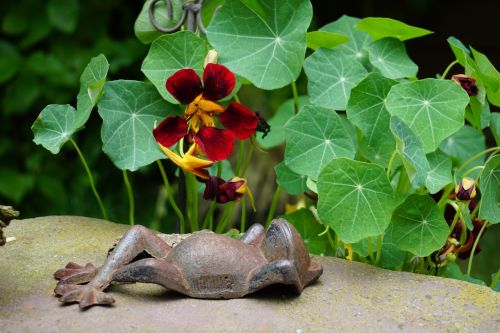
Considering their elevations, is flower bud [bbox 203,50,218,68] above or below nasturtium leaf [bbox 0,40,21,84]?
above

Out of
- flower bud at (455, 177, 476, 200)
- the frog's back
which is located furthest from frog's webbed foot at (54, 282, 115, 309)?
flower bud at (455, 177, 476, 200)

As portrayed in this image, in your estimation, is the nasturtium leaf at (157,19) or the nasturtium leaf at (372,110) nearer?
the nasturtium leaf at (372,110)

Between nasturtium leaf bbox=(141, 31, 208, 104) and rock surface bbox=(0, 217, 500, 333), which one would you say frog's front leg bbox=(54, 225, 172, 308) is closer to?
rock surface bbox=(0, 217, 500, 333)

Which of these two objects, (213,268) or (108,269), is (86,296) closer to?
(108,269)

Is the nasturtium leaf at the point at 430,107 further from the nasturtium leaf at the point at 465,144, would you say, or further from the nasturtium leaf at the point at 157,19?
the nasturtium leaf at the point at 157,19

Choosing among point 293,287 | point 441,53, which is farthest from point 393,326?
point 441,53

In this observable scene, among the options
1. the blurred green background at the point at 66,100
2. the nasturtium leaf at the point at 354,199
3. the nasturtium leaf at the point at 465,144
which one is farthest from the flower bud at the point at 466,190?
the blurred green background at the point at 66,100

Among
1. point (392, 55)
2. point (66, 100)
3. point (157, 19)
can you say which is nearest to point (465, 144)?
point (392, 55)
